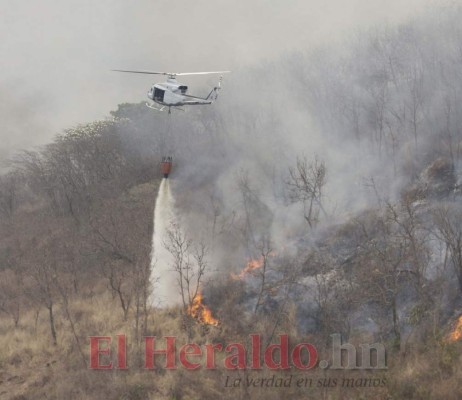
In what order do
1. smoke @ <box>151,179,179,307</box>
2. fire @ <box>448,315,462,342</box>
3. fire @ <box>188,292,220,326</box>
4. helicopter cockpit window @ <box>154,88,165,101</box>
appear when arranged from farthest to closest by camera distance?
1. smoke @ <box>151,179,179,307</box>
2. helicopter cockpit window @ <box>154,88,165,101</box>
3. fire @ <box>188,292,220,326</box>
4. fire @ <box>448,315,462,342</box>

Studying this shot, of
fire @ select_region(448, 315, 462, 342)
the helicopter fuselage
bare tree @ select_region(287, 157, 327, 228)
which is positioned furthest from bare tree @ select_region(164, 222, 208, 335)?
fire @ select_region(448, 315, 462, 342)

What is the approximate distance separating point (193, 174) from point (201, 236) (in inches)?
539

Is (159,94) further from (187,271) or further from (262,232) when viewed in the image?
(262,232)

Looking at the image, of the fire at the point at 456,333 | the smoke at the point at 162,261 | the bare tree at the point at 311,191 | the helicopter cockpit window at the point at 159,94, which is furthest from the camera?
the bare tree at the point at 311,191

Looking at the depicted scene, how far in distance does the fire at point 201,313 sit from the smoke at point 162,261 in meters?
1.92

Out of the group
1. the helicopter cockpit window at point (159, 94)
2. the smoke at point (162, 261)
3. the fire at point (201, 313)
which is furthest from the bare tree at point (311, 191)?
the helicopter cockpit window at point (159, 94)

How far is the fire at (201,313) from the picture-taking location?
26.0 meters

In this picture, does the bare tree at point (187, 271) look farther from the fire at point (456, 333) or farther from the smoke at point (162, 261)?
the fire at point (456, 333)

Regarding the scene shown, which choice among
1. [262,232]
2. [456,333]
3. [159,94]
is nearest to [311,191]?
[262,232]

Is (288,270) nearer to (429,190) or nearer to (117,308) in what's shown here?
(117,308)

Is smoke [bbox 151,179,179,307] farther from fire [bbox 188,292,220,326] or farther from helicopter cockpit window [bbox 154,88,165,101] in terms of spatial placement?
helicopter cockpit window [bbox 154,88,165,101]

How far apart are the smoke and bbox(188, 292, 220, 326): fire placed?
1922mm

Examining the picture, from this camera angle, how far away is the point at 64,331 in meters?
25.5

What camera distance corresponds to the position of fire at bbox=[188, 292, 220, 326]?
2605 cm
